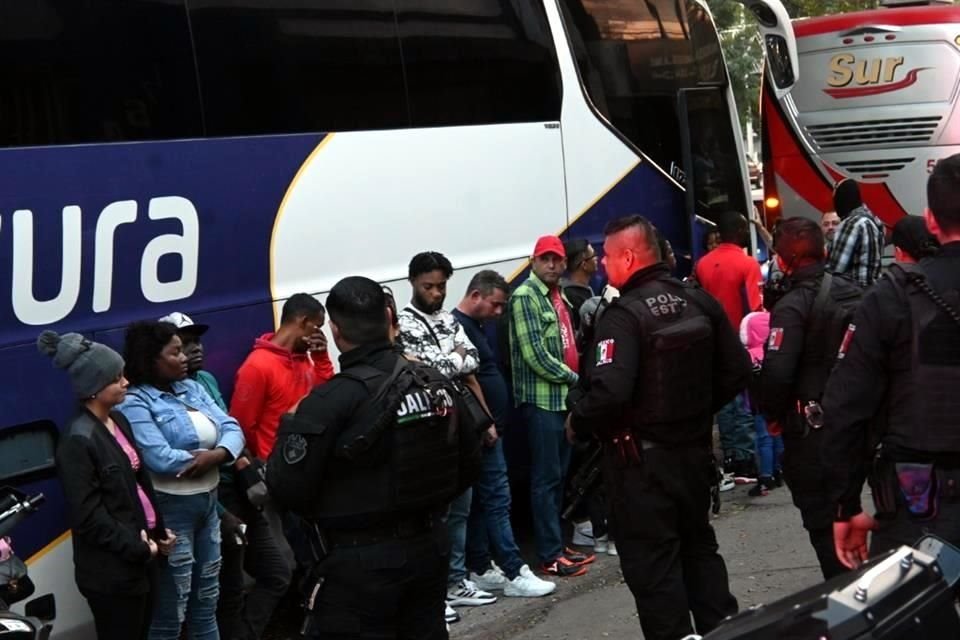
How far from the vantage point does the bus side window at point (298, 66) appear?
22.1 ft

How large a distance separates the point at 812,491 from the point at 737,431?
3.82 meters

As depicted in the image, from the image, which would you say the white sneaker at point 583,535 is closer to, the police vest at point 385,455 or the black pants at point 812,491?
the black pants at point 812,491

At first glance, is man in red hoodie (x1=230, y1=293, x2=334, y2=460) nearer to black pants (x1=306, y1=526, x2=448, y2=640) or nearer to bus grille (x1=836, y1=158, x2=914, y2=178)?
black pants (x1=306, y1=526, x2=448, y2=640)

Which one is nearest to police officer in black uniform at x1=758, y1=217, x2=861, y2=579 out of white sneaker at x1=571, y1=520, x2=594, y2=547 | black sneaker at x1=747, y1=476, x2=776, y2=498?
white sneaker at x1=571, y1=520, x2=594, y2=547

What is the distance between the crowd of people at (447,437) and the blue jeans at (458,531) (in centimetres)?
1

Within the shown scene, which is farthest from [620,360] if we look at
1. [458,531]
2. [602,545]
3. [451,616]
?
[602,545]

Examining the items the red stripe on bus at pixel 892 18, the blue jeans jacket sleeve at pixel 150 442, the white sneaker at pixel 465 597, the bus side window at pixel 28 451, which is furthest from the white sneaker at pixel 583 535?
the red stripe on bus at pixel 892 18

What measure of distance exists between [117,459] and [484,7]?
3.93 metres

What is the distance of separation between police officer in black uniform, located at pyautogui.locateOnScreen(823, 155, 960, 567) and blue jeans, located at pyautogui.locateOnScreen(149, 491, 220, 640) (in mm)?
2816

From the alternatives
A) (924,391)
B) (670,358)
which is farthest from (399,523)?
(924,391)

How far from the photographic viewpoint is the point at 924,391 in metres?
4.43

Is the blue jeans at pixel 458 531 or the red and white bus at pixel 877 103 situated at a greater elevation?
the red and white bus at pixel 877 103

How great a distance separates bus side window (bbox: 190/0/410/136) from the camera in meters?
6.74

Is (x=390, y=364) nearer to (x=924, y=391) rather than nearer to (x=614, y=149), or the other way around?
(x=924, y=391)
